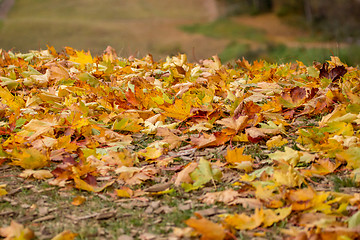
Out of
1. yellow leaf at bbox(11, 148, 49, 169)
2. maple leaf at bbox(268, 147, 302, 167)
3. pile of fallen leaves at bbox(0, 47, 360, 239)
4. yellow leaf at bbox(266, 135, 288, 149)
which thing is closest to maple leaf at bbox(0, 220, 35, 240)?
pile of fallen leaves at bbox(0, 47, 360, 239)

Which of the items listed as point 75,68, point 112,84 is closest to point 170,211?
point 112,84

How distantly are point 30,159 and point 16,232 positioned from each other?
59cm

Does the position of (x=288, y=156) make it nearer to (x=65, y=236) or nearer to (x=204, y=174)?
(x=204, y=174)

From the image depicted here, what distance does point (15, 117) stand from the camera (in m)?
2.60

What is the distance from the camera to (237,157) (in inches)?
74.2

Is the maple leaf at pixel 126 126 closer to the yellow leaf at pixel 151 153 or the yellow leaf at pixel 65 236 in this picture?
the yellow leaf at pixel 151 153

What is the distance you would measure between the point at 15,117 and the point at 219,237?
1.87 meters

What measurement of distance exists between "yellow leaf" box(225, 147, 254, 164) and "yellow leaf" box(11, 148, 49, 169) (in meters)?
0.93

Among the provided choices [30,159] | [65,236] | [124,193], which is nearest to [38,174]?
[30,159]

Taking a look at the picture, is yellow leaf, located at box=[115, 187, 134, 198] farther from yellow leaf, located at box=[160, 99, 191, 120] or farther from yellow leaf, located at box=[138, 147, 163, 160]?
yellow leaf, located at box=[160, 99, 191, 120]

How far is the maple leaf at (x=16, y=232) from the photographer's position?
1340 mm

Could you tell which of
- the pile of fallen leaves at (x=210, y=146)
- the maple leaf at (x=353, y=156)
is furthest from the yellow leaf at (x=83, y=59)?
the maple leaf at (x=353, y=156)

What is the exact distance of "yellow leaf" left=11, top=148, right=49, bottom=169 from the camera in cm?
188

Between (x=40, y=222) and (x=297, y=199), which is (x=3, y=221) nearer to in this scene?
(x=40, y=222)
